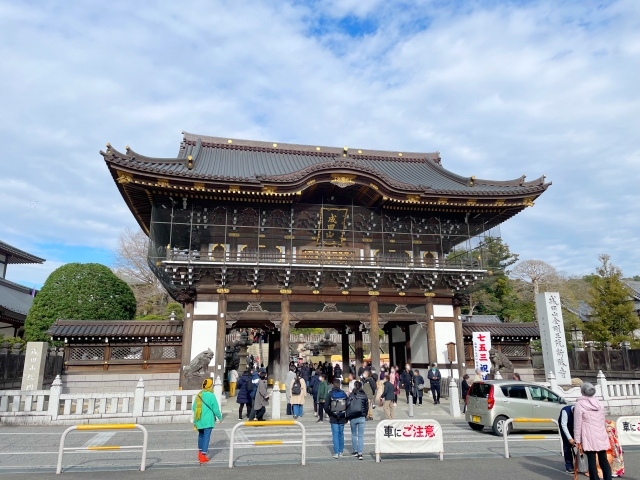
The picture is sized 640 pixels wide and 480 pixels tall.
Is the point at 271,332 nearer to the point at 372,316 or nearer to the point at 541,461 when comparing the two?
the point at 372,316

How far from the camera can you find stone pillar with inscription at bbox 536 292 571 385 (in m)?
18.5

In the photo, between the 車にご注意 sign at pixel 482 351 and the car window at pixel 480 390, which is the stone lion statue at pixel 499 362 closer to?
the 車にご注意 sign at pixel 482 351

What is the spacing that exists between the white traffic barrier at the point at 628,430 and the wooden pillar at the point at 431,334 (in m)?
12.5

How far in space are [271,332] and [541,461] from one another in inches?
740

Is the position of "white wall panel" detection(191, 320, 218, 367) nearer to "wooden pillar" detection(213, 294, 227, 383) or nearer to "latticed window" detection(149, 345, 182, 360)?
"wooden pillar" detection(213, 294, 227, 383)

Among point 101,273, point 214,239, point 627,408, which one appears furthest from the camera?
point 101,273

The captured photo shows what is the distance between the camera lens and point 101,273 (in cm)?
2294

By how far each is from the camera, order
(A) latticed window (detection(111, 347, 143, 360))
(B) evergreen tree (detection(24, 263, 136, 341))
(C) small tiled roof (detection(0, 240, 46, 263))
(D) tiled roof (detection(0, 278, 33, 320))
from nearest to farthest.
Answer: (A) latticed window (detection(111, 347, 143, 360)) → (B) evergreen tree (detection(24, 263, 136, 341)) → (D) tiled roof (detection(0, 278, 33, 320)) → (C) small tiled roof (detection(0, 240, 46, 263))

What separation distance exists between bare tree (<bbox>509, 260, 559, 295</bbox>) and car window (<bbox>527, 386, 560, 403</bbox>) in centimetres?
4176

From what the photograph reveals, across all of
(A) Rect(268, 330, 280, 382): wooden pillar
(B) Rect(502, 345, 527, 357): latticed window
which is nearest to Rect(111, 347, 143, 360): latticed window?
(A) Rect(268, 330, 280, 382): wooden pillar

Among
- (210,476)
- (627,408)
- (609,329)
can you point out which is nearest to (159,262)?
(210,476)

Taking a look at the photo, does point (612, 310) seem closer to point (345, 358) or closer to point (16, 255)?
point (345, 358)

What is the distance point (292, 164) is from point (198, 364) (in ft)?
44.8

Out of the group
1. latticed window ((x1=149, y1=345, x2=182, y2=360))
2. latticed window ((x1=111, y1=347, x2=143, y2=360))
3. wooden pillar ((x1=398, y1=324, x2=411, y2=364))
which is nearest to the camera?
latticed window ((x1=111, y1=347, x2=143, y2=360))
